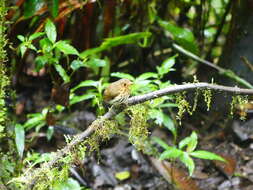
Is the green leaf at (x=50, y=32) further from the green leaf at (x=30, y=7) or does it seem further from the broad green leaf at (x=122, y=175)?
the broad green leaf at (x=122, y=175)

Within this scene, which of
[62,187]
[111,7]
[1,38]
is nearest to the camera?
[1,38]

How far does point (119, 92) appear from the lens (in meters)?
1.26

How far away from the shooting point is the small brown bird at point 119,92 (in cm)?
123

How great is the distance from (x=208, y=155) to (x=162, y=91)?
610 mm

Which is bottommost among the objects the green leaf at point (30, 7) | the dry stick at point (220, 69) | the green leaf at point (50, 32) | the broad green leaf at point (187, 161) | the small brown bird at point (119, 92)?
the broad green leaf at point (187, 161)

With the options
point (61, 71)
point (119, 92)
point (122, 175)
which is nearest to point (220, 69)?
point (122, 175)

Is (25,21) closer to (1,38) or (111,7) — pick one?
(111,7)

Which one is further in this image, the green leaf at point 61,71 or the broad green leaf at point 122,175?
the broad green leaf at point 122,175

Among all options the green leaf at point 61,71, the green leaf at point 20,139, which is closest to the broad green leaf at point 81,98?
the green leaf at point 61,71

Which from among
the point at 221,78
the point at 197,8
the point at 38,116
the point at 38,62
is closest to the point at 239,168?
the point at 221,78

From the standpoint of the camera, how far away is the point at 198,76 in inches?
96.6

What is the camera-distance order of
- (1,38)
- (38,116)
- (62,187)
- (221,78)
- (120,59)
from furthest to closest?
(120,59) < (221,78) < (38,116) < (62,187) < (1,38)

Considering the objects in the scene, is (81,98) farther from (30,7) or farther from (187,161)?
(187,161)

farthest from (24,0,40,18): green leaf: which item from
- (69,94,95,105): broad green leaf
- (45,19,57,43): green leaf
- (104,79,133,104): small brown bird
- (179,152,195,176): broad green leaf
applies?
(179,152,195,176): broad green leaf
